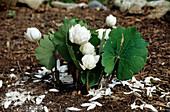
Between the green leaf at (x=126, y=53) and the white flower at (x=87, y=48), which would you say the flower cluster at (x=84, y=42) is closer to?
the white flower at (x=87, y=48)

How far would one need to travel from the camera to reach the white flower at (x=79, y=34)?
4.61 feet

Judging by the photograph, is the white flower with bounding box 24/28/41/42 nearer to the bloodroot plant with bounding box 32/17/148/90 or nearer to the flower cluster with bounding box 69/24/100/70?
the bloodroot plant with bounding box 32/17/148/90

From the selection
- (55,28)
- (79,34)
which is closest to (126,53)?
(79,34)

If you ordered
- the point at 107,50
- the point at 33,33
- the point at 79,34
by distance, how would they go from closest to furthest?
the point at 79,34
the point at 107,50
the point at 33,33

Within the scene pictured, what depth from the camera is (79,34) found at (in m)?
1.41

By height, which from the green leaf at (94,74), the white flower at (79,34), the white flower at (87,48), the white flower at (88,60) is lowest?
the green leaf at (94,74)

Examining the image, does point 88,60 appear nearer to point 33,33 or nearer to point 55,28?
point 33,33

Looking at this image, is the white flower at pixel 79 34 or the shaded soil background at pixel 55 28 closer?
the white flower at pixel 79 34

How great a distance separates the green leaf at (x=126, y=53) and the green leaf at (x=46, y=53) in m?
0.48

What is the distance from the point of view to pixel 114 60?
1.64m

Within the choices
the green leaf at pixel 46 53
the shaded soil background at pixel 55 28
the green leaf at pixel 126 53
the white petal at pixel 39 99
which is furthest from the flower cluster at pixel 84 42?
the white petal at pixel 39 99

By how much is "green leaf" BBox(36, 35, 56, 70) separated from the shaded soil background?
33 centimetres

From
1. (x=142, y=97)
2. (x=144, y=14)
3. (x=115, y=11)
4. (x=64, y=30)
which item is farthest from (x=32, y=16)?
(x=142, y=97)

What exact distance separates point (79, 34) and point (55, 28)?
81.8 inches
